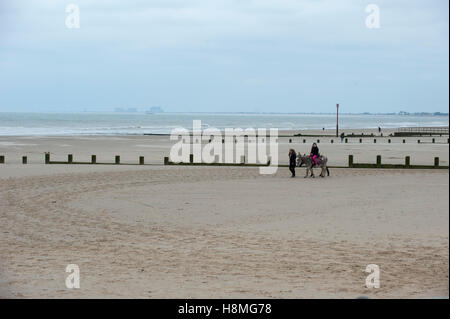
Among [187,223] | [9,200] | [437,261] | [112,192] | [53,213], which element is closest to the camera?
[437,261]

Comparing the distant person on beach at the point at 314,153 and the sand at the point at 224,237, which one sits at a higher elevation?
the distant person on beach at the point at 314,153

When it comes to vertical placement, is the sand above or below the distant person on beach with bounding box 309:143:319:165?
below

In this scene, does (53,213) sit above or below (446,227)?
below

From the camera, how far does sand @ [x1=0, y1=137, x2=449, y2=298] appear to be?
812 cm

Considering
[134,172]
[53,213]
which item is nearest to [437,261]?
[53,213]

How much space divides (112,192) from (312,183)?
7011 millimetres

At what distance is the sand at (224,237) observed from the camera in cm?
812

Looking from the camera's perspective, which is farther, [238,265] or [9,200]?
[9,200]

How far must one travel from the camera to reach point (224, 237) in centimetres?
1166

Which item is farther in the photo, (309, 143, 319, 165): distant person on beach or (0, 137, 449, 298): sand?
(309, 143, 319, 165): distant person on beach
